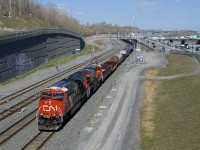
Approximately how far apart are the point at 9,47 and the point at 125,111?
108 feet

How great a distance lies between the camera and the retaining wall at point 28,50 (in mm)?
59459

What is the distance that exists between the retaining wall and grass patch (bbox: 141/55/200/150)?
25.4 meters

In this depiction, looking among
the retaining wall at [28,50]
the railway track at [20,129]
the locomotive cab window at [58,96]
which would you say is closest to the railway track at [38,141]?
the railway track at [20,129]

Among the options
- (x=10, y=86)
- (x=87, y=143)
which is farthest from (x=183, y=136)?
(x=10, y=86)

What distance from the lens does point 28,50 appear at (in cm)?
7394

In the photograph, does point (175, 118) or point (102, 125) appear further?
point (175, 118)

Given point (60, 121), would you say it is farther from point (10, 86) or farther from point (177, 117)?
point (10, 86)

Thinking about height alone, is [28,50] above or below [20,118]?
above

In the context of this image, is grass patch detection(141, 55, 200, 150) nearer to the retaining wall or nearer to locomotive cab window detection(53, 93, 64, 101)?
locomotive cab window detection(53, 93, 64, 101)

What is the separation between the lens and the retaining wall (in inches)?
2341

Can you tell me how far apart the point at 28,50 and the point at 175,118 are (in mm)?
47492

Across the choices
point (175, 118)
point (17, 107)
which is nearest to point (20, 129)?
point (17, 107)

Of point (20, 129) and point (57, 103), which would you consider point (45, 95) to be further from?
point (20, 129)

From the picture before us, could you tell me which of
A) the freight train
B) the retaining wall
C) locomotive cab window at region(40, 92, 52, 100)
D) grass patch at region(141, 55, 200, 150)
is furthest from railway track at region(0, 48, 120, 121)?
the retaining wall
